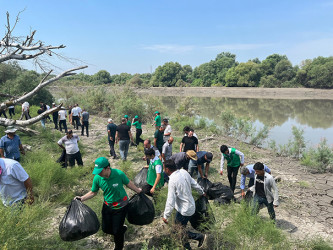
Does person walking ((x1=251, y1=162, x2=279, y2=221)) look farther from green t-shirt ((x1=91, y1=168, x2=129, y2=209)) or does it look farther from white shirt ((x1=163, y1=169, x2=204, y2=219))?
green t-shirt ((x1=91, y1=168, x2=129, y2=209))

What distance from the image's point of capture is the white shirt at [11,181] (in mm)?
2760

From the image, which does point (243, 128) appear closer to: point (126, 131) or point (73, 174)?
point (126, 131)

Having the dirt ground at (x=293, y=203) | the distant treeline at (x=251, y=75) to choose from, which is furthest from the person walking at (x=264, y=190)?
the distant treeline at (x=251, y=75)

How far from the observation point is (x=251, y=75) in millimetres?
52344

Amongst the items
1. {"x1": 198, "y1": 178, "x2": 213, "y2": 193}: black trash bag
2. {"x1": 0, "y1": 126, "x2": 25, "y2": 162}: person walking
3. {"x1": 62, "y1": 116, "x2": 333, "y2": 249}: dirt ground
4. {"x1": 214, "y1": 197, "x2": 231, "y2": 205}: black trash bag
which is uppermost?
{"x1": 0, "y1": 126, "x2": 25, "y2": 162}: person walking

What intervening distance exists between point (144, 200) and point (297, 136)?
8.54m

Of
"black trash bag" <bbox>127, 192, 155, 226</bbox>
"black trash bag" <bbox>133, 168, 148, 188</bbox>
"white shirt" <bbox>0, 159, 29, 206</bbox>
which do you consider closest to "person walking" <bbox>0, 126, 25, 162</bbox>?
"white shirt" <bbox>0, 159, 29, 206</bbox>

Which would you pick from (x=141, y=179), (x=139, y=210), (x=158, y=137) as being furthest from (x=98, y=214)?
(x=158, y=137)

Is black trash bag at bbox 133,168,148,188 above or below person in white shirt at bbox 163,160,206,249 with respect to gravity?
below

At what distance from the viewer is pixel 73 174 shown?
16.6ft

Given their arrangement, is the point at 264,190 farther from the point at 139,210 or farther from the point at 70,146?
the point at 70,146

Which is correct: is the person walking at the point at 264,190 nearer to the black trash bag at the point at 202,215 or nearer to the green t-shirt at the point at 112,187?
the black trash bag at the point at 202,215

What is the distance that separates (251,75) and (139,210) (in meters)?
54.6

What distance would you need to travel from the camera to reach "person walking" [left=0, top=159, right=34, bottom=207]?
276 centimetres
